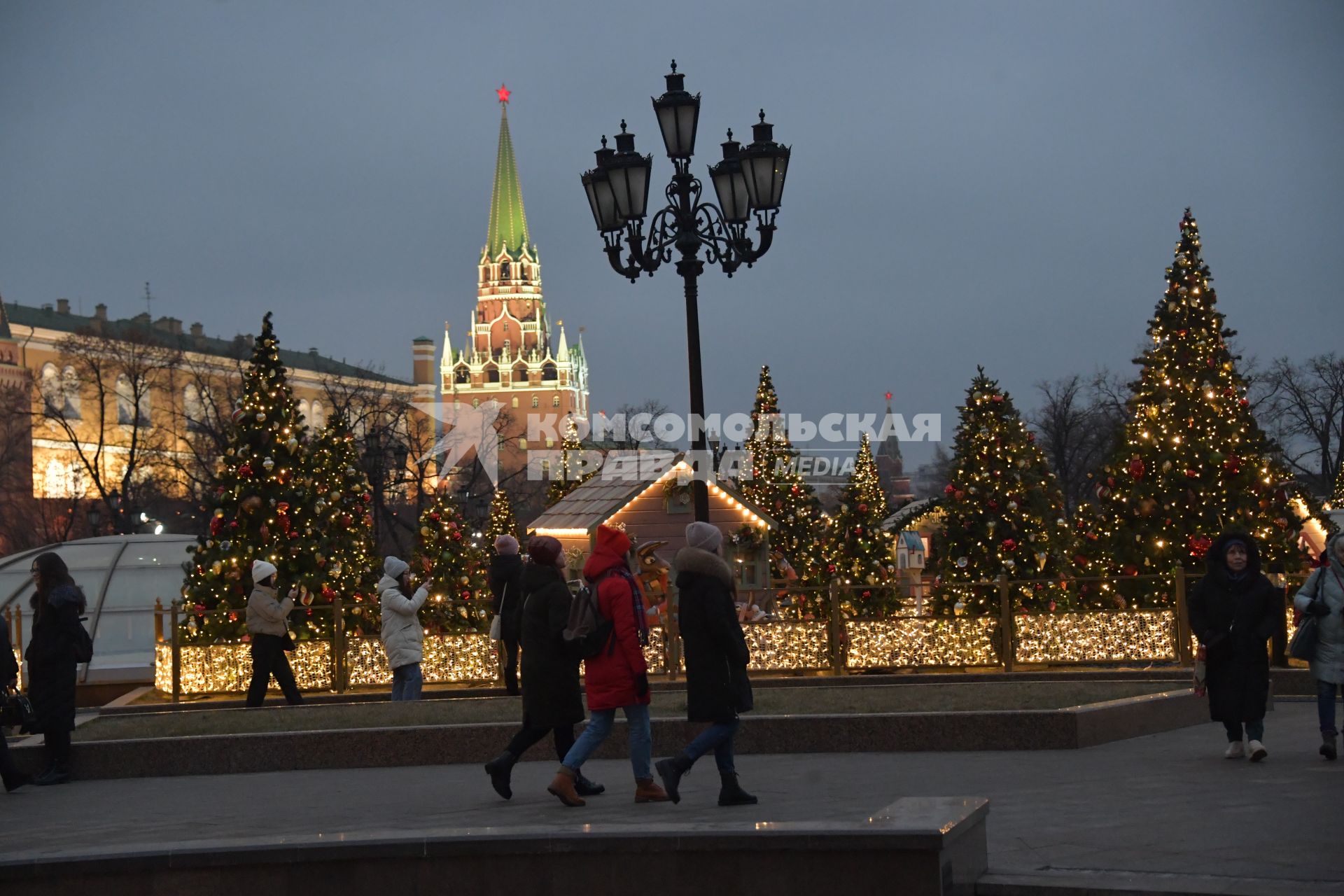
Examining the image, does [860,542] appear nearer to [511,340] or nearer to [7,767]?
[7,767]

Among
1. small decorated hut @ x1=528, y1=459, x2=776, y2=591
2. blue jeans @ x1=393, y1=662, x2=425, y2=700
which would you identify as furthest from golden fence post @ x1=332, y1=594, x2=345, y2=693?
small decorated hut @ x1=528, y1=459, x2=776, y2=591

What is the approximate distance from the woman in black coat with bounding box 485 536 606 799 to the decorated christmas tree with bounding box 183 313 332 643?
13435mm

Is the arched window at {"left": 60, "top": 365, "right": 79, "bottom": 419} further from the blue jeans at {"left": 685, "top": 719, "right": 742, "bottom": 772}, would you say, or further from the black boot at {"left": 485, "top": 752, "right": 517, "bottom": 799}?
the blue jeans at {"left": 685, "top": 719, "right": 742, "bottom": 772}

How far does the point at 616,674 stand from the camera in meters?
9.43

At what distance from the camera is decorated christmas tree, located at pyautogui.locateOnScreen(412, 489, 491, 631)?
100ft

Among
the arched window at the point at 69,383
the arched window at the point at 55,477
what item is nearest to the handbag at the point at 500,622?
the arched window at the point at 69,383

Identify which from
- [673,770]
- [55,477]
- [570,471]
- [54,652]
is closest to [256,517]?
[54,652]

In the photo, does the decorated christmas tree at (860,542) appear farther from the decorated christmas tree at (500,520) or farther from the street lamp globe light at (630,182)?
the decorated christmas tree at (500,520)

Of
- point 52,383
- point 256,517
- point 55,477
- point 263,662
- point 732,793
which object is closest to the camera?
point 732,793

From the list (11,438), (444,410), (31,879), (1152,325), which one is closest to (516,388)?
(444,410)

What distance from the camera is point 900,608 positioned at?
28.6 metres

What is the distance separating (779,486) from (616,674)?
3562cm

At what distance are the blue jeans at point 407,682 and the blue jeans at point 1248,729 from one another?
834 centimetres

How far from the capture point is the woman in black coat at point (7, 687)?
1231 cm
